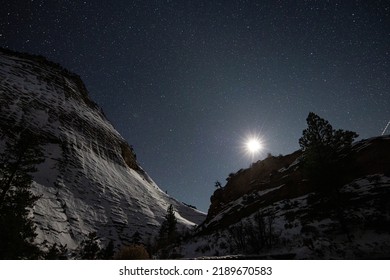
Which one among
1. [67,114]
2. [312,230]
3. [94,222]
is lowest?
[312,230]

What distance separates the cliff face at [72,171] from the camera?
1066 inches

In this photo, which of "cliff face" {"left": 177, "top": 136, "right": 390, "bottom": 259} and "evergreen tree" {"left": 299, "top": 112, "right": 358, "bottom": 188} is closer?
"cliff face" {"left": 177, "top": 136, "right": 390, "bottom": 259}

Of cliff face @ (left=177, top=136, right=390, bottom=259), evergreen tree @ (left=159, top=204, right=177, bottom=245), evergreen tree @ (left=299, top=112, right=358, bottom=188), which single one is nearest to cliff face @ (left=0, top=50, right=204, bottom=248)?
evergreen tree @ (left=159, top=204, right=177, bottom=245)

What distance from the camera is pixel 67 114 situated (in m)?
55.2

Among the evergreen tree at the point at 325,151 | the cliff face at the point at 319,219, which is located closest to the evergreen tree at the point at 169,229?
the cliff face at the point at 319,219

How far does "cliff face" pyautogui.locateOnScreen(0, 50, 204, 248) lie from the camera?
27.1 m

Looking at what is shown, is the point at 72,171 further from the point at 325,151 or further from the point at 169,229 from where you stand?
the point at 325,151

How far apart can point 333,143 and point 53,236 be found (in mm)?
25240

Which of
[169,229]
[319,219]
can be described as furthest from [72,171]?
[319,219]

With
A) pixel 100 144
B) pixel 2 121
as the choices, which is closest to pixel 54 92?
pixel 100 144

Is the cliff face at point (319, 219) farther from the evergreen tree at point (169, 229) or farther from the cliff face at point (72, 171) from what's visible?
Result: the cliff face at point (72, 171)

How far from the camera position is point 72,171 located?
3681cm

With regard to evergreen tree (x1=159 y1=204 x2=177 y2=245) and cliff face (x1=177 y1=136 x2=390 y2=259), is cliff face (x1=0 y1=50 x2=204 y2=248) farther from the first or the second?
cliff face (x1=177 y1=136 x2=390 y2=259)

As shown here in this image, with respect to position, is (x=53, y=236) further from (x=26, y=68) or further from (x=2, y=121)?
(x=26, y=68)
